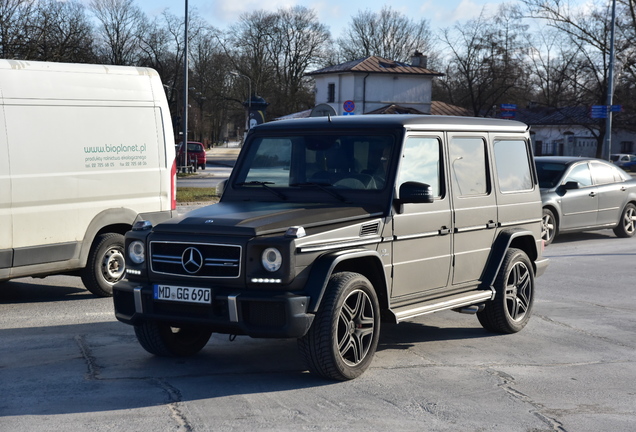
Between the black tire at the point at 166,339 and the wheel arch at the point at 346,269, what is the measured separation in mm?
1109

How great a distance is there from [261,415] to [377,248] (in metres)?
1.66

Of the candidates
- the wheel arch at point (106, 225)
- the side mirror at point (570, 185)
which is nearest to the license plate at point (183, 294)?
the wheel arch at point (106, 225)

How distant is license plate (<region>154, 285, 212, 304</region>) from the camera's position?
19.2ft

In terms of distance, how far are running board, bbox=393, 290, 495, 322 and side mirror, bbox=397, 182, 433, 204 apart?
2.69 feet

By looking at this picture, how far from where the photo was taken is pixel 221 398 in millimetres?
5664

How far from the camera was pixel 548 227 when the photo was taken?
15.8 meters

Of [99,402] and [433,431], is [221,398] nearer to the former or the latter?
[99,402]

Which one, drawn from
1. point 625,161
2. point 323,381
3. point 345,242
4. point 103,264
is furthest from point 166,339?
point 625,161

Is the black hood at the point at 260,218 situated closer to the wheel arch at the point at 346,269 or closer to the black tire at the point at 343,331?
the wheel arch at the point at 346,269

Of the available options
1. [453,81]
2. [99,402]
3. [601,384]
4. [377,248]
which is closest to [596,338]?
[601,384]

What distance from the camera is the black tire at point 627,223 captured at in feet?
57.5

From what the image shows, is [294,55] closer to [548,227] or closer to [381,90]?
[381,90]

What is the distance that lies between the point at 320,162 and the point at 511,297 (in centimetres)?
225

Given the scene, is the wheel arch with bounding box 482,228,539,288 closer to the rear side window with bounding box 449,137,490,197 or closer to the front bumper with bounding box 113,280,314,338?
the rear side window with bounding box 449,137,490,197
